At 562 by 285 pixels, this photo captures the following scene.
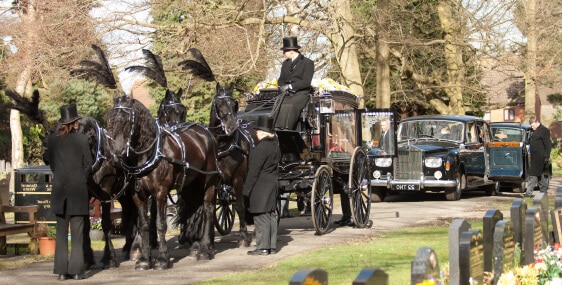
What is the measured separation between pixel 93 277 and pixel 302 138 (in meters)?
5.04

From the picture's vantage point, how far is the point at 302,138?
15.7 m

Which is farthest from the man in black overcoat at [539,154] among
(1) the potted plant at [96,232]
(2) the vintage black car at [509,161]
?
(1) the potted plant at [96,232]

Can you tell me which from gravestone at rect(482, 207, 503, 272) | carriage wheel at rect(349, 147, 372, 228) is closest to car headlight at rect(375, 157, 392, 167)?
carriage wheel at rect(349, 147, 372, 228)

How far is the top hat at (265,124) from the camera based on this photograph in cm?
1415

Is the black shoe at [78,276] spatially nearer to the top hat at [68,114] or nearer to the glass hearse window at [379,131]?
the top hat at [68,114]

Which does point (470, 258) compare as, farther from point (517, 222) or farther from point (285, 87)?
point (285, 87)

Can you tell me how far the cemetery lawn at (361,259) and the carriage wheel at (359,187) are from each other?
945 mm

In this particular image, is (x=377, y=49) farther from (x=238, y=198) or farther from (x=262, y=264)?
(x=262, y=264)

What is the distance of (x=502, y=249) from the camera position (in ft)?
28.3

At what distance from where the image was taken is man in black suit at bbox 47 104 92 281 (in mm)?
11672

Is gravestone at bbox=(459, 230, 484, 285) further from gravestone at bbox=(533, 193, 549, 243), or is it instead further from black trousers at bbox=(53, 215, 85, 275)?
black trousers at bbox=(53, 215, 85, 275)

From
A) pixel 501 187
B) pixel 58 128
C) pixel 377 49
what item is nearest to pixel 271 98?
pixel 58 128

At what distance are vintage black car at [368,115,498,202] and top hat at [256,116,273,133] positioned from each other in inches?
324

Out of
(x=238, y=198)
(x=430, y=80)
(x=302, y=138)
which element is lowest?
(x=238, y=198)
